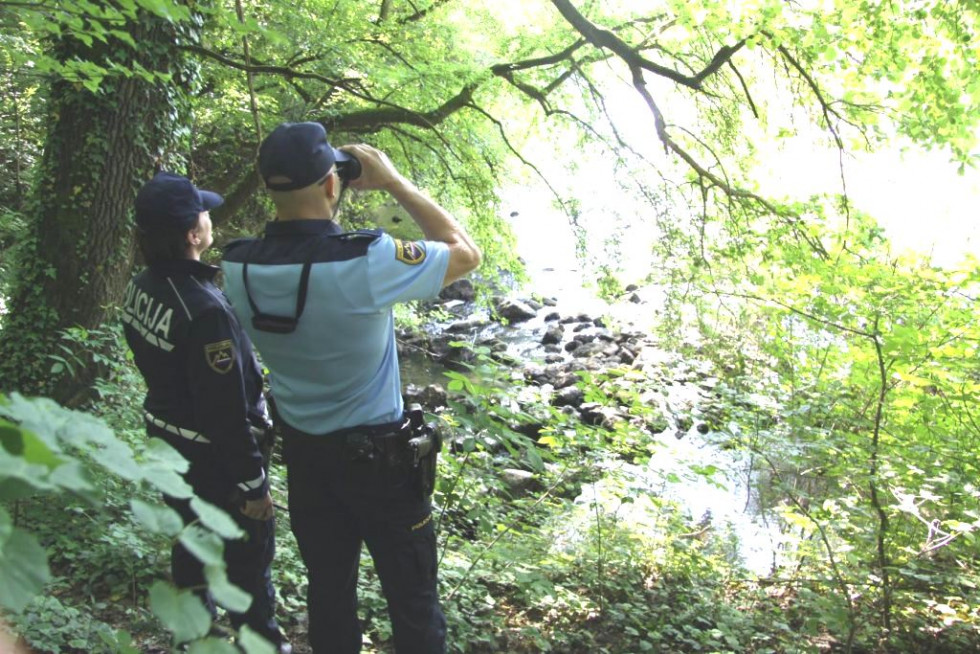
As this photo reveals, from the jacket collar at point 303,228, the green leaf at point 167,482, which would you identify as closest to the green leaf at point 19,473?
the green leaf at point 167,482

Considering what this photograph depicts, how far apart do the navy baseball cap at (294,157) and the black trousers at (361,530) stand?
787 mm

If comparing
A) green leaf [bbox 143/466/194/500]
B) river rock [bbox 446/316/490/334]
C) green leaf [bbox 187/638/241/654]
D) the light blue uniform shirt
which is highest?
river rock [bbox 446/316/490/334]

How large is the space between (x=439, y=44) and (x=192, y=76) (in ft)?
11.2

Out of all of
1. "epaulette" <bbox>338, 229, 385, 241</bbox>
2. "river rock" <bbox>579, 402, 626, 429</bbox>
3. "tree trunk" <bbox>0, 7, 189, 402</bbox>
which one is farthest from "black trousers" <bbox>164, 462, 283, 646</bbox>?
"river rock" <bbox>579, 402, 626, 429</bbox>

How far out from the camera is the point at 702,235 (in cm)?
609

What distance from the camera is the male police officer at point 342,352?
1912 millimetres

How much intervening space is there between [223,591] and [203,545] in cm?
8

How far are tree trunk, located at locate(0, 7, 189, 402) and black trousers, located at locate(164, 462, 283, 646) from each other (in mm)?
2457

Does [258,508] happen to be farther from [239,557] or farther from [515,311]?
[515,311]

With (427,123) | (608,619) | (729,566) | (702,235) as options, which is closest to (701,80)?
(702,235)

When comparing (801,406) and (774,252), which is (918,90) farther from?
(801,406)

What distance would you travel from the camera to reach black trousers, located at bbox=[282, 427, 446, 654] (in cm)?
203

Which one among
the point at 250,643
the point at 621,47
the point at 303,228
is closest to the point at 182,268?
the point at 303,228

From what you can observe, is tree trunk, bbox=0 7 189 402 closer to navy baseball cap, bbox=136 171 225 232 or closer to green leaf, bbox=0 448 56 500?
navy baseball cap, bbox=136 171 225 232
